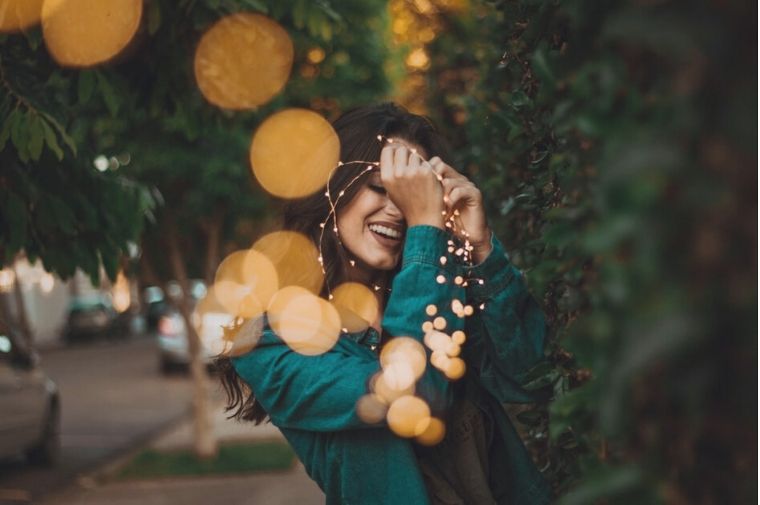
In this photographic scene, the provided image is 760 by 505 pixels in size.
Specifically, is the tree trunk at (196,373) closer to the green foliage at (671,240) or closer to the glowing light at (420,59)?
the glowing light at (420,59)

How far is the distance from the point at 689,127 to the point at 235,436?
12.3 m

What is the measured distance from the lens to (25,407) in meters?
10.2

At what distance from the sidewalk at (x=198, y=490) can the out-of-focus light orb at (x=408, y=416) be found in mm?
6391

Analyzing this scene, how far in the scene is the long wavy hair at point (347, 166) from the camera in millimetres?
2572

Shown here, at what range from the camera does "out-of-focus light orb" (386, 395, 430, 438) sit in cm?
214

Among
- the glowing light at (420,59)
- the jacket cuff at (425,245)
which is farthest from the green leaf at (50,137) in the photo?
the glowing light at (420,59)

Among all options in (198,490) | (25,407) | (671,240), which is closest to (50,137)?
(671,240)

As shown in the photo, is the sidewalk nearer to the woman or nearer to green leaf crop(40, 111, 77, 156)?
green leaf crop(40, 111, 77, 156)

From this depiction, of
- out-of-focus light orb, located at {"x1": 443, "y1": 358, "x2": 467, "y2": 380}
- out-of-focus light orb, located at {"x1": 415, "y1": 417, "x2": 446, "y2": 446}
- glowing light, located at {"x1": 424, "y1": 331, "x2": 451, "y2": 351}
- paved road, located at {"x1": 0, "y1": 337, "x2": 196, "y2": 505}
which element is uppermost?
glowing light, located at {"x1": 424, "y1": 331, "x2": 451, "y2": 351}

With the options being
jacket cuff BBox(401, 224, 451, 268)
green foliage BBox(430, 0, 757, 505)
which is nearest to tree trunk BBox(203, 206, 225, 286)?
jacket cuff BBox(401, 224, 451, 268)

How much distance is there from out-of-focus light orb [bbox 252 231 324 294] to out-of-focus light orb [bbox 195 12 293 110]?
4.69 feet

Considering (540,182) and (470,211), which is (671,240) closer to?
(540,182)

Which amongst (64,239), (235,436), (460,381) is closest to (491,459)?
(460,381)

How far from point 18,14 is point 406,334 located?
216 centimetres
